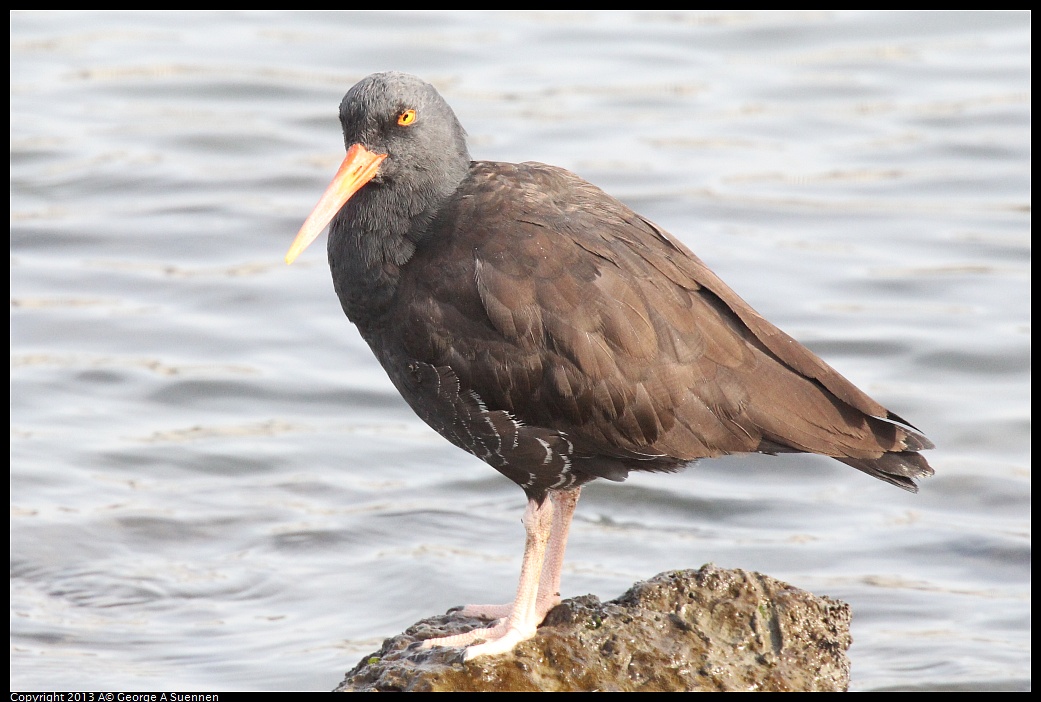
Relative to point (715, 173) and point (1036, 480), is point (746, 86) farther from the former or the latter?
point (1036, 480)

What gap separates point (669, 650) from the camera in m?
6.02

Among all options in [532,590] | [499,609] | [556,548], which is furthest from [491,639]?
[556,548]

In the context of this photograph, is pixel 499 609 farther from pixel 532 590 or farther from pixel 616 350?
pixel 616 350

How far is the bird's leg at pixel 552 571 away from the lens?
6738 millimetres

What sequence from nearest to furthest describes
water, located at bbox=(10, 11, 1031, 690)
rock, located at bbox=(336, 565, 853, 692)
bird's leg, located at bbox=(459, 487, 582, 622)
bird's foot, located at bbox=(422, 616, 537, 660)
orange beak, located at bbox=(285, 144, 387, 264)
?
rock, located at bbox=(336, 565, 853, 692), bird's foot, located at bbox=(422, 616, 537, 660), orange beak, located at bbox=(285, 144, 387, 264), bird's leg, located at bbox=(459, 487, 582, 622), water, located at bbox=(10, 11, 1031, 690)

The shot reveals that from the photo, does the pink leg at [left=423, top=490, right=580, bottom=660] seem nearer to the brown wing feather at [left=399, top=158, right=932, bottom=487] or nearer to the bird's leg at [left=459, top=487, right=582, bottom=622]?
the bird's leg at [left=459, top=487, right=582, bottom=622]

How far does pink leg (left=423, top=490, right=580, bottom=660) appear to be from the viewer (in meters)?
6.20

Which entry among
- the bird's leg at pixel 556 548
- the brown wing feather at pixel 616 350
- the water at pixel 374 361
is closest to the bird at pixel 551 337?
the brown wing feather at pixel 616 350

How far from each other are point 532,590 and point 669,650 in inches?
29.9

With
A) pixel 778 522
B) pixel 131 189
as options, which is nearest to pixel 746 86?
pixel 131 189

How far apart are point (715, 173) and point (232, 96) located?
652 cm

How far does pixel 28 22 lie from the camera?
20.0 metres

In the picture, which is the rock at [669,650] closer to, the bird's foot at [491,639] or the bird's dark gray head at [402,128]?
the bird's foot at [491,639]

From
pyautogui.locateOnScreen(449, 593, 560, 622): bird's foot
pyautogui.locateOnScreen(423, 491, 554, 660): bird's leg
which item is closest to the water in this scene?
pyautogui.locateOnScreen(449, 593, 560, 622): bird's foot
